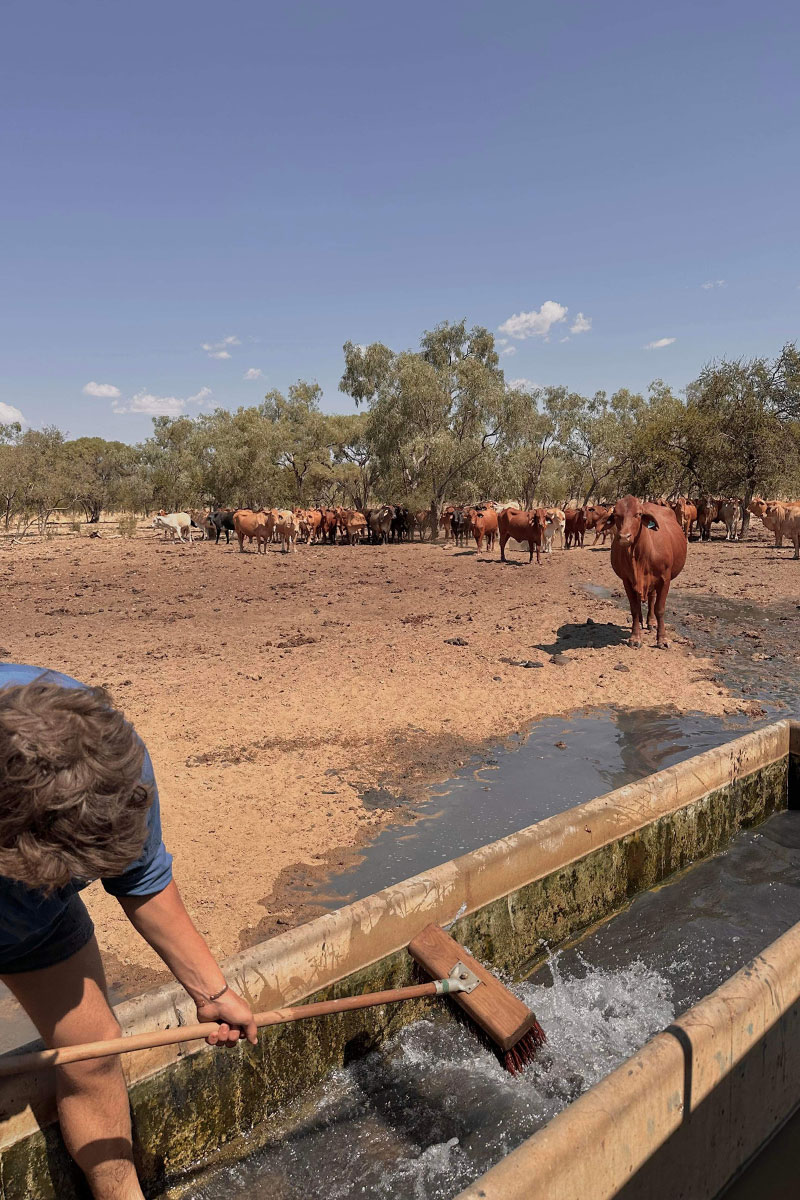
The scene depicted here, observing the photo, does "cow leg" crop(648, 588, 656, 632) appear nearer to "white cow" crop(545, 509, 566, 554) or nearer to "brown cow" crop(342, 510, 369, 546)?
"white cow" crop(545, 509, 566, 554)

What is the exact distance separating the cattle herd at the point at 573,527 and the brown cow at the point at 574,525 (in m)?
0.04

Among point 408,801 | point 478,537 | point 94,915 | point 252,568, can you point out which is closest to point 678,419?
point 478,537

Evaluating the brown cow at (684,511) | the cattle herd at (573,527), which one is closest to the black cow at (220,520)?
the cattle herd at (573,527)

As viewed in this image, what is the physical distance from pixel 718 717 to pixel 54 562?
20.3m

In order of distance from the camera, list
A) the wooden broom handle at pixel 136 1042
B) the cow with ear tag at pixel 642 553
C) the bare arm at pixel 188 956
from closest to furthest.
→ the wooden broom handle at pixel 136 1042 < the bare arm at pixel 188 956 < the cow with ear tag at pixel 642 553

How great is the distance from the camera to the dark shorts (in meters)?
1.98

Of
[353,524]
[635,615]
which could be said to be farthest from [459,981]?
[353,524]

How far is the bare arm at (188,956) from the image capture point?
6.84 ft

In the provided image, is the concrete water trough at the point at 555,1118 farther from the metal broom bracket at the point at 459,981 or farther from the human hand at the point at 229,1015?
the human hand at the point at 229,1015

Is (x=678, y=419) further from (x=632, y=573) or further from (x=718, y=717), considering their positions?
(x=718, y=717)

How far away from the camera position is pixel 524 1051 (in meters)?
3.04

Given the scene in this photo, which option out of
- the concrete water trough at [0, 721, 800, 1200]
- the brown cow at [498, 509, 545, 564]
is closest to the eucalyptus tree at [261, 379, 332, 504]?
the brown cow at [498, 509, 545, 564]

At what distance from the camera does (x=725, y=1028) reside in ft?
7.95

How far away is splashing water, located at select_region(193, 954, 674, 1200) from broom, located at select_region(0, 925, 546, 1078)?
18 centimetres
